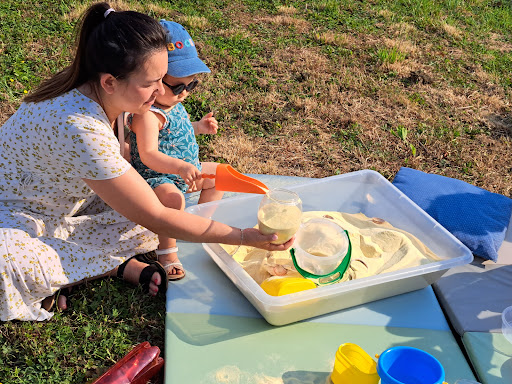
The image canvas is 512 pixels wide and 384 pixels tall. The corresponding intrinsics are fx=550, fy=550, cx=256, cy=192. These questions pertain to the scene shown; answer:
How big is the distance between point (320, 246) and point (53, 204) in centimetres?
88

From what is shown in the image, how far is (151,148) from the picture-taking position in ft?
6.33

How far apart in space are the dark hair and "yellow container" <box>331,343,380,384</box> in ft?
3.20

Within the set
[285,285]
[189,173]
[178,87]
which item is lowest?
[285,285]

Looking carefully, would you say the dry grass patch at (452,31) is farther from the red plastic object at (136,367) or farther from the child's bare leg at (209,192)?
the red plastic object at (136,367)

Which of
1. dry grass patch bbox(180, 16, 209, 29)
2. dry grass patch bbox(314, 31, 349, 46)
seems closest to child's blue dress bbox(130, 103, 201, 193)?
dry grass patch bbox(180, 16, 209, 29)

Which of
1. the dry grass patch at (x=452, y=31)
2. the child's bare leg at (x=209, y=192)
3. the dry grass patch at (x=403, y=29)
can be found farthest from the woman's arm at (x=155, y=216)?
the dry grass patch at (x=452, y=31)

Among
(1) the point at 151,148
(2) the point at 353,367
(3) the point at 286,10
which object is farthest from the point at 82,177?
(3) the point at 286,10

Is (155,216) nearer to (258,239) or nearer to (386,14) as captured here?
(258,239)

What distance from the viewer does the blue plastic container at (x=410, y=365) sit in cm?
142

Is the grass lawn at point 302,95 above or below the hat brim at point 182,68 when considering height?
below

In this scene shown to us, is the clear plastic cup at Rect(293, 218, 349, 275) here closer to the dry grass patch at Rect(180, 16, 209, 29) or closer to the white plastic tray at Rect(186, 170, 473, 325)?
the white plastic tray at Rect(186, 170, 473, 325)

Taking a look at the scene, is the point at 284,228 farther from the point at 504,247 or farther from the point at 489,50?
the point at 489,50

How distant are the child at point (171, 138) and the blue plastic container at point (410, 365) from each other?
2.58 ft

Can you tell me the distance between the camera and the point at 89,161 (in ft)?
5.06
